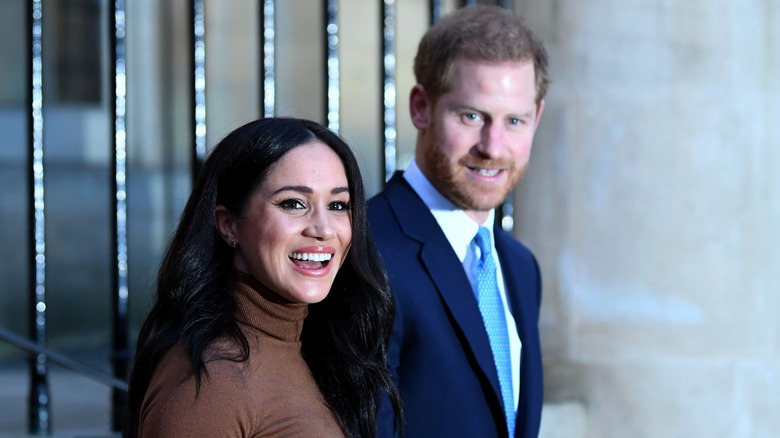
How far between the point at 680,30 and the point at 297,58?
14.3 feet

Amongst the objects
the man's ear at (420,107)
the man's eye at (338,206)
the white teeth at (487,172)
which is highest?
the man's ear at (420,107)

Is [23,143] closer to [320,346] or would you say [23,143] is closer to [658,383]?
[658,383]

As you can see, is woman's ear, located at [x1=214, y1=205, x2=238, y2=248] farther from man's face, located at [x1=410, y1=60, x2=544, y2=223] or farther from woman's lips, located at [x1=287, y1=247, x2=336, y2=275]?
man's face, located at [x1=410, y1=60, x2=544, y2=223]

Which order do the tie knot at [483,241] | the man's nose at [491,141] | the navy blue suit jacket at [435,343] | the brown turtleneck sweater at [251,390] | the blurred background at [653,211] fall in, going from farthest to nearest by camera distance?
the blurred background at [653,211], the tie knot at [483,241], the man's nose at [491,141], the navy blue suit jacket at [435,343], the brown turtleneck sweater at [251,390]

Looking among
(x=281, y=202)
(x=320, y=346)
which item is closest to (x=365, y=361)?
(x=320, y=346)

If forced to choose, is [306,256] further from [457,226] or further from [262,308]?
[457,226]

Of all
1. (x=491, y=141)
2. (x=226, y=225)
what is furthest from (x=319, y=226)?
(x=491, y=141)

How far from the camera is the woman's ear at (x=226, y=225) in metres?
1.73

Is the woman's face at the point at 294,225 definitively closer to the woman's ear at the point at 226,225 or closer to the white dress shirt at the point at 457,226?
the woman's ear at the point at 226,225

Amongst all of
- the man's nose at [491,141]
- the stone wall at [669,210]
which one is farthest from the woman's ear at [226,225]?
the stone wall at [669,210]

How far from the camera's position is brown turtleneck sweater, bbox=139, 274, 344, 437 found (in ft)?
4.91

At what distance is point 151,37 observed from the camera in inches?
280

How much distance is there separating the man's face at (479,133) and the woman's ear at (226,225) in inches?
26.9

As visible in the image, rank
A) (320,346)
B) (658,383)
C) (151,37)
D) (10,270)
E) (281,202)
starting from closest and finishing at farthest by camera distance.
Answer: (281,202) < (320,346) < (658,383) < (10,270) < (151,37)
